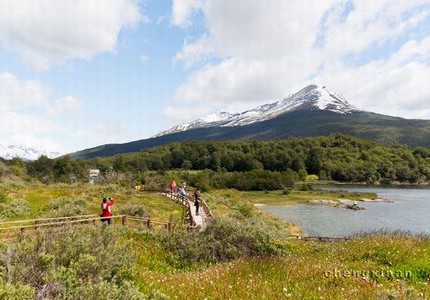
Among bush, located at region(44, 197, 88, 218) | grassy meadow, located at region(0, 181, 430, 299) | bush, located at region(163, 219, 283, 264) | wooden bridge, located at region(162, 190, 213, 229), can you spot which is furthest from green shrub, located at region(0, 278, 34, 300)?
wooden bridge, located at region(162, 190, 213, 229)

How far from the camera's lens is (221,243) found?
45.5ft

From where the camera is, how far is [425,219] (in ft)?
221

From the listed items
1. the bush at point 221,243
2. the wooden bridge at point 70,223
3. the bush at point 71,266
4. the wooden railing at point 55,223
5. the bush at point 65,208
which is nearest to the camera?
the bush at point 71,266

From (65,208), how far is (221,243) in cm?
1655

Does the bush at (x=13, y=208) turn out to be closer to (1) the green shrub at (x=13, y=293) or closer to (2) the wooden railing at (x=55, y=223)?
(2) the wooden railing at (x=55, y=223)

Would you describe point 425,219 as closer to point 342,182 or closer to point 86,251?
point 86,251

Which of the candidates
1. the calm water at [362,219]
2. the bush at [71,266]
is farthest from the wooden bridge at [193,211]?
the bush at [71,266]

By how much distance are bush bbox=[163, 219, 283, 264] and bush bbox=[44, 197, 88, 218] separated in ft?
41.3

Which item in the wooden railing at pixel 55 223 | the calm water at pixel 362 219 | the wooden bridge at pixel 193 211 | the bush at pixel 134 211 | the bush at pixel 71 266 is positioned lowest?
the calm water at pixel 362 219

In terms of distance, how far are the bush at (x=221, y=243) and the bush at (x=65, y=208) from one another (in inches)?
495

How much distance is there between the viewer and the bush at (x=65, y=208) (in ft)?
83.9

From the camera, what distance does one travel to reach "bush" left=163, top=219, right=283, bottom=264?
43.7ft

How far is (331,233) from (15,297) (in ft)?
170

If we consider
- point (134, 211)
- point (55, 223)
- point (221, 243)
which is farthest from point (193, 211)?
point (221, 243)
